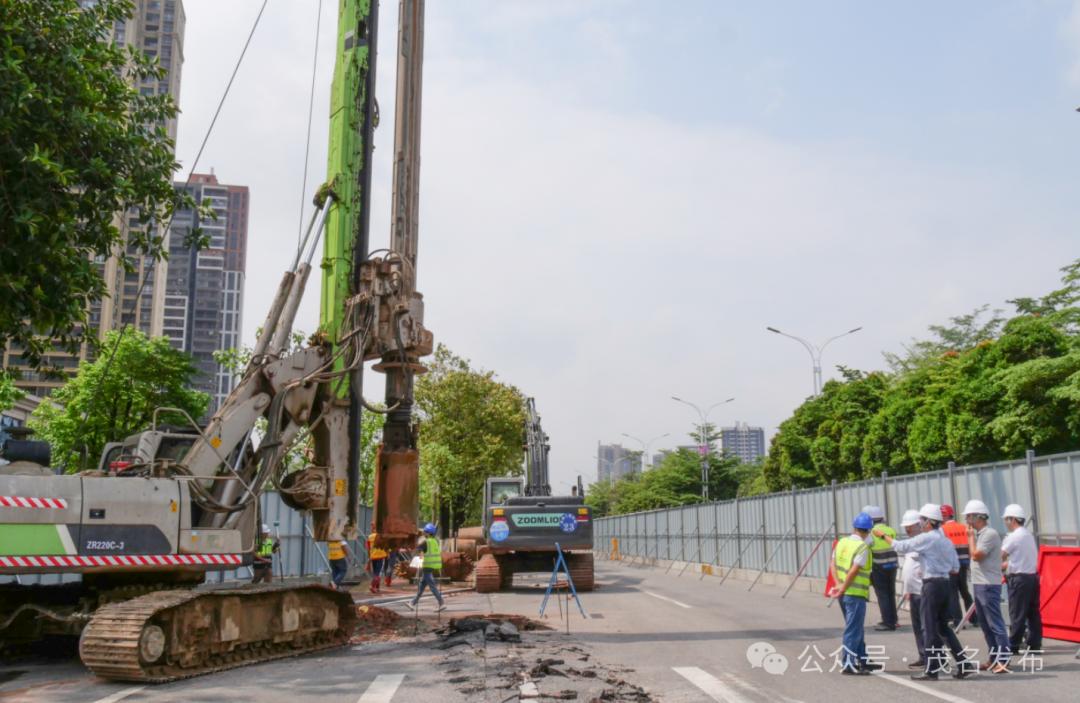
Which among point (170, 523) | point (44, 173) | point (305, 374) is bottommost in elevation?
point (170, 523)

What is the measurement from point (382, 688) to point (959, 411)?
3221 centimetres

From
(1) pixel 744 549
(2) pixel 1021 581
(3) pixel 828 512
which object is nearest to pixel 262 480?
(2) pixel 1021 581

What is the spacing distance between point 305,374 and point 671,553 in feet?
103

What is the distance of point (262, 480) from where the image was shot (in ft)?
37.6

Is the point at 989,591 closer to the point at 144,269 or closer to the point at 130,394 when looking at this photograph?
the point at 130,394

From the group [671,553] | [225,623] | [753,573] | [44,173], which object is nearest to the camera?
[225,623]

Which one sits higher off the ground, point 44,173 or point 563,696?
point 44,173

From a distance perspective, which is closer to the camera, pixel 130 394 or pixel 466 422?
pixel 130 394

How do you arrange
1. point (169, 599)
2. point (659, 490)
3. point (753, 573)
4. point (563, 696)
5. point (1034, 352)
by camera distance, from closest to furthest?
point (563, 696) < point (169, 599) < point (753, 573) < point (1034, 352) < point (659, 490)

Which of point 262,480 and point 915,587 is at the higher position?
point 262,480

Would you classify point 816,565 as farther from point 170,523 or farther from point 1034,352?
point 170,523

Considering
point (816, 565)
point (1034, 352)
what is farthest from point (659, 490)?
point (816, 565)

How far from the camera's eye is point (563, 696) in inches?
305

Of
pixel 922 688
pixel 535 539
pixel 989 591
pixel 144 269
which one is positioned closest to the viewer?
pixel 922 688
